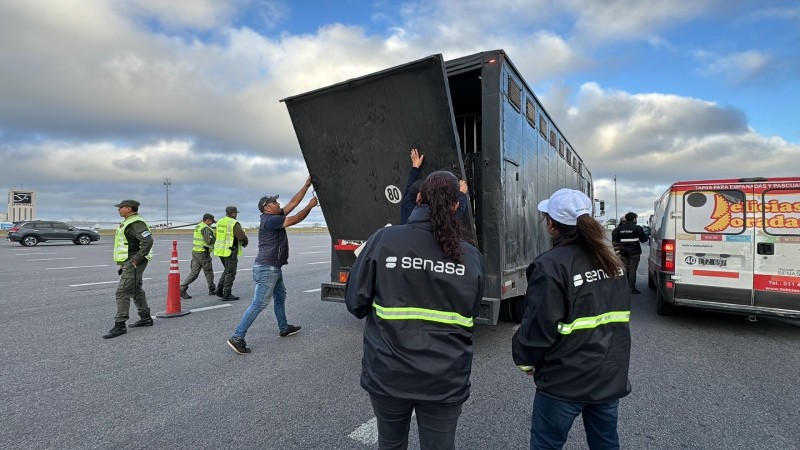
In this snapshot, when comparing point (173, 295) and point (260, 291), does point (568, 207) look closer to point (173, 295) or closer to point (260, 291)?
point (260, 291)

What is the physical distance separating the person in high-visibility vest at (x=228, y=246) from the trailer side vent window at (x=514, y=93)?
19.2 feet

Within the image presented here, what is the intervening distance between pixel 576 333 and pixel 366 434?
1844 mm

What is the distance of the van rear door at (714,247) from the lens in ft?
19.8

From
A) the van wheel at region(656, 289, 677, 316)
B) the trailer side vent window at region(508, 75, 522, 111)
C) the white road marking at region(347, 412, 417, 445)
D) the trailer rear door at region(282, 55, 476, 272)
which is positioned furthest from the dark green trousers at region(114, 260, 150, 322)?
the van wheel at region(656, 289, 677, 316)

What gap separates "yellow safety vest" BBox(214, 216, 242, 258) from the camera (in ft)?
28.1

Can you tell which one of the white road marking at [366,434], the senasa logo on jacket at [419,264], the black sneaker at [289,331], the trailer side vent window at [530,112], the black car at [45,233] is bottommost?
the white road marking at [366,434]

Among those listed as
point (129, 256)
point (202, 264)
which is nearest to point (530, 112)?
point (129, 256)

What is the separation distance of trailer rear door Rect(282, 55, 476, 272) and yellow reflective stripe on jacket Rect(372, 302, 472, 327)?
2506mm

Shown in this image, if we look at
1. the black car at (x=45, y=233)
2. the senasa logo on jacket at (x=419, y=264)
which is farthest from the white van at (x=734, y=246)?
the black car at (x=45, y=233)

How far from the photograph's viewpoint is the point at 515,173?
5.09m

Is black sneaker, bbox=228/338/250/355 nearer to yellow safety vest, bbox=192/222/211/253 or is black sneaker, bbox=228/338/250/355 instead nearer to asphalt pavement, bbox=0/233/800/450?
asphalt pavement, bbox=0/233/800/450

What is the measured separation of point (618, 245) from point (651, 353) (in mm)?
4923

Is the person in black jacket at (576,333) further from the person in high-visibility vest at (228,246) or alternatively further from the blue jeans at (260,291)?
the person in high-visibility vest at (228,246)

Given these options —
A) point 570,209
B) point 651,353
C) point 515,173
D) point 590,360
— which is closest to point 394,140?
point 515,173
